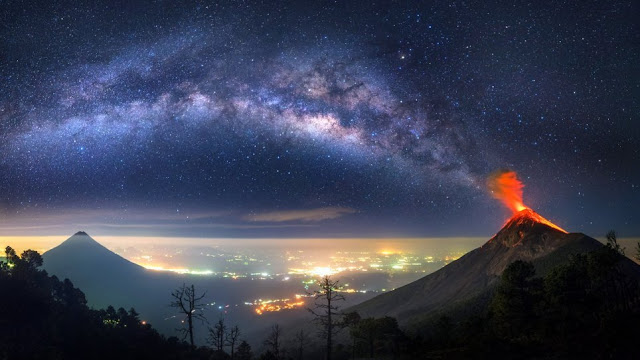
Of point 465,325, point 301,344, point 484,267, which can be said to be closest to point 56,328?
point 301,344

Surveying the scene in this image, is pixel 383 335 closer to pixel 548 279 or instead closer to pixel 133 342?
pixel 548 279

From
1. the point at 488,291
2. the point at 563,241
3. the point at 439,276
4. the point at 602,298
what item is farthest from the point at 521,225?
the point at 602,298

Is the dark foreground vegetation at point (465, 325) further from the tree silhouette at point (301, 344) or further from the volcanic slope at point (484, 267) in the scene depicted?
the volcanic slope at point (484, 267)

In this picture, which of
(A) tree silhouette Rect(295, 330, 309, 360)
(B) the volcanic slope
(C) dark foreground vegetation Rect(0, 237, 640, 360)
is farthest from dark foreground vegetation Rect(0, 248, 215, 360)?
(B) the volcanic slope

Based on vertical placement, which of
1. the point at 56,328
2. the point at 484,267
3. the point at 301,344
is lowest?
the point at 301,344

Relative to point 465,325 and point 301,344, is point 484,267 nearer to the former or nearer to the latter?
point 465,325

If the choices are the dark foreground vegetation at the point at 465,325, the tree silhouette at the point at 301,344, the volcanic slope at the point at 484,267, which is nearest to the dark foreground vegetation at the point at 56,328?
the dark foreground vegetation at the point at 465,325
